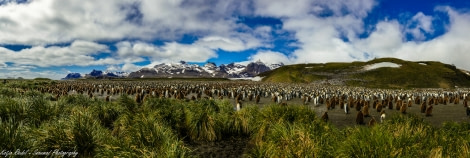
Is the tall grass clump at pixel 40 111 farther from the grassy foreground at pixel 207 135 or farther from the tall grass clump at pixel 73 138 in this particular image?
the tall grass clump at pixel 73 138

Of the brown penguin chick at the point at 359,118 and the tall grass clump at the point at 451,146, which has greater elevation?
the tall grass clump at the point at 451,146

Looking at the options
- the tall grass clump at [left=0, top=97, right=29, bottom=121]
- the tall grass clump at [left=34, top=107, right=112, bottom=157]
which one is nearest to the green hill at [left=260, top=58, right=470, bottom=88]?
the tall grass clump at [left=0, top=97, right=29, bottom=121]

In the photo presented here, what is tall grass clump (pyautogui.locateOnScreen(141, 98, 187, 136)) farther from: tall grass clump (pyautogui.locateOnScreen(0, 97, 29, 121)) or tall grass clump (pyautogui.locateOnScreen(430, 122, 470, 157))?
tall grass clump (pyautogui.locateOnScreen(430, 122, 470, 157))

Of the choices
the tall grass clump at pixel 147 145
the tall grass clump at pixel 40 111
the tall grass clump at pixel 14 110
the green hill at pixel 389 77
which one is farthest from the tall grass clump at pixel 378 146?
the green hill at pixel 389 77

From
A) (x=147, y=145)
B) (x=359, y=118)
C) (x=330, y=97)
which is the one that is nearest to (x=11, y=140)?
(x=147, y=145)

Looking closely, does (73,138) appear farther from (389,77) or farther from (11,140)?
(389,77)

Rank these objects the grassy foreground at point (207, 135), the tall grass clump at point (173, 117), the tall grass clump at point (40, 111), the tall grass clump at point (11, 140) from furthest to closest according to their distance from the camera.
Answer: the tall grass clump at point (173, 117) < the tall grass clump at point (40, 111) < the grassy foreground at point (207, 135) < the tall grass clump at point (11, 140)

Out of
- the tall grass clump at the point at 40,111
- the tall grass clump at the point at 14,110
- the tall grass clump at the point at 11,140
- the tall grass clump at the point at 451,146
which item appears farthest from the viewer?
the tall grass clump at the point at 40,111

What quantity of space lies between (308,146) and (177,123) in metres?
6.80

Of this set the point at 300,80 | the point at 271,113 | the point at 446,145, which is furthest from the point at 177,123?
the point at 300,80

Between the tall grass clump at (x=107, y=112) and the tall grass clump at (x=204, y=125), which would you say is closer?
the tall grass clump at (x=204, y=125)

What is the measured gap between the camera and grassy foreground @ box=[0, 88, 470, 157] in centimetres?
746

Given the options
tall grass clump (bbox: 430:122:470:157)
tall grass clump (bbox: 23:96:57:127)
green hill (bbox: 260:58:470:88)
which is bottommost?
tall grass clump (bbox: 430:122:470:157)

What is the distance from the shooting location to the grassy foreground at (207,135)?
746 centimetres
